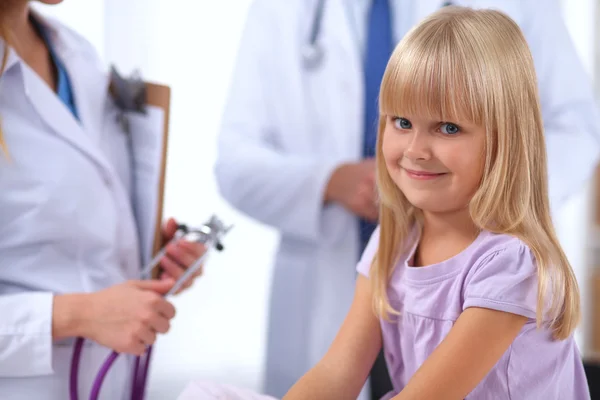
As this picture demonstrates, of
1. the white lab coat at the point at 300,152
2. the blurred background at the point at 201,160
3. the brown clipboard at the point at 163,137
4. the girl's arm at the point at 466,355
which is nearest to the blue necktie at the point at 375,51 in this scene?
the white lab coat at the point at 300,152

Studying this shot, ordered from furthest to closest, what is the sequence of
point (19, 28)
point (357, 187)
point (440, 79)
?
point (357, 187)
point (19, 28)
point (440, 79)

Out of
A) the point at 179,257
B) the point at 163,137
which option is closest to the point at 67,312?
the point at 179,257

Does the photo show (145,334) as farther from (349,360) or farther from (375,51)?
(375,51)

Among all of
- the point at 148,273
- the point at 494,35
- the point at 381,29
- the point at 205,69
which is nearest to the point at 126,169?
the point at 148,273

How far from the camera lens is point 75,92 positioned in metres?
1.07

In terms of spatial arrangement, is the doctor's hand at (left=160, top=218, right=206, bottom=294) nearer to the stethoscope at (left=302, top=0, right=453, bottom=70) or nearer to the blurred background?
the blurred background

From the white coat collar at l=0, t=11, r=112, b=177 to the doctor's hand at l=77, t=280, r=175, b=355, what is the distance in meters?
0.20

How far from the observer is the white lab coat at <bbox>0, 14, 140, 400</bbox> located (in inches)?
36.3

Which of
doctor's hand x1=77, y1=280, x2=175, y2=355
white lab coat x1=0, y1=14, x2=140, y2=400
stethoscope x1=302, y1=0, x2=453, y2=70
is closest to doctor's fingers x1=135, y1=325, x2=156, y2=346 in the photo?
doctor's hand x1=77, y1=280, x2=175, y2=355

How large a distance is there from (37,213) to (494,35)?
592 millimetres

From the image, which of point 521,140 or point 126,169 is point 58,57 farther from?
point 521,140

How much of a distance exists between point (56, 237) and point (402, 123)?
49cm

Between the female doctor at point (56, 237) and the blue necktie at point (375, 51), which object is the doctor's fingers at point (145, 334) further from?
the blue necktie at point (375, 51)

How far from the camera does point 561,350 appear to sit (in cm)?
73
